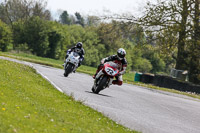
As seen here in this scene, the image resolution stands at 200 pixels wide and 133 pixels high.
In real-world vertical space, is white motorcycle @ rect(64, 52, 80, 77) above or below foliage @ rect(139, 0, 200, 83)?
below

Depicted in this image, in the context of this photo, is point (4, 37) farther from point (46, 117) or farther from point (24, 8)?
point (46, 117)

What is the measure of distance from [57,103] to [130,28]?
29162 millimetres

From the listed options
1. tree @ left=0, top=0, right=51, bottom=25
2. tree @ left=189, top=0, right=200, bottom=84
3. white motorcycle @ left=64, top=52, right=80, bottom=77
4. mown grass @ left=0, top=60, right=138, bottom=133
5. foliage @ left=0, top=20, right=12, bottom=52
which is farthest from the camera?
tree @ left=0, top=0, right=51, bottom=25

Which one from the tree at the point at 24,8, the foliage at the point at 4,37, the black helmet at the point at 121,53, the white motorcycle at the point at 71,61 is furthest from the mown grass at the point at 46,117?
the tree at the point at 24,8

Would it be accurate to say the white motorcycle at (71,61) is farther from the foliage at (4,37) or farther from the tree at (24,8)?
the tree at (24,8)

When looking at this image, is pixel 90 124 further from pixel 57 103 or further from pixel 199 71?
pixel 199 71

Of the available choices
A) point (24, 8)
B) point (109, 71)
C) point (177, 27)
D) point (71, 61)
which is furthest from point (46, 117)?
point (24, 8)

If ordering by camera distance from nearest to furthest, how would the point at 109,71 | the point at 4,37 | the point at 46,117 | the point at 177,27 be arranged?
the point at 46,117
the point at 109,71
the point at 177,27
the point at 4,37

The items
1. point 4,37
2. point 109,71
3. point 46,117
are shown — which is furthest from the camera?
point 4,37

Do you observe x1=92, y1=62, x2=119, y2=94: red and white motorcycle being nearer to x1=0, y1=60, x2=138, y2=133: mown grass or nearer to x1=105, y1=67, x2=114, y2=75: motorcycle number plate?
x1=105, y1=67, x2=114, y2=75: motorcycle number plate

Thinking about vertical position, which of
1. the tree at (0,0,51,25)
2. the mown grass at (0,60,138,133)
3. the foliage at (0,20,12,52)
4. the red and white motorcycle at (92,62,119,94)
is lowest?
the mown grass at (0,60,138,133)

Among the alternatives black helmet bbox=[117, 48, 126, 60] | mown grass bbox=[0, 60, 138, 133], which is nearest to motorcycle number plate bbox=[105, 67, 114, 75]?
black helmet bbox=[117, 48, 126, 60]

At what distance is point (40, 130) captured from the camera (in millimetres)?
5629

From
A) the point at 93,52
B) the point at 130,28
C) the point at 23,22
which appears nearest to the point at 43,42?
the point at 23,22
